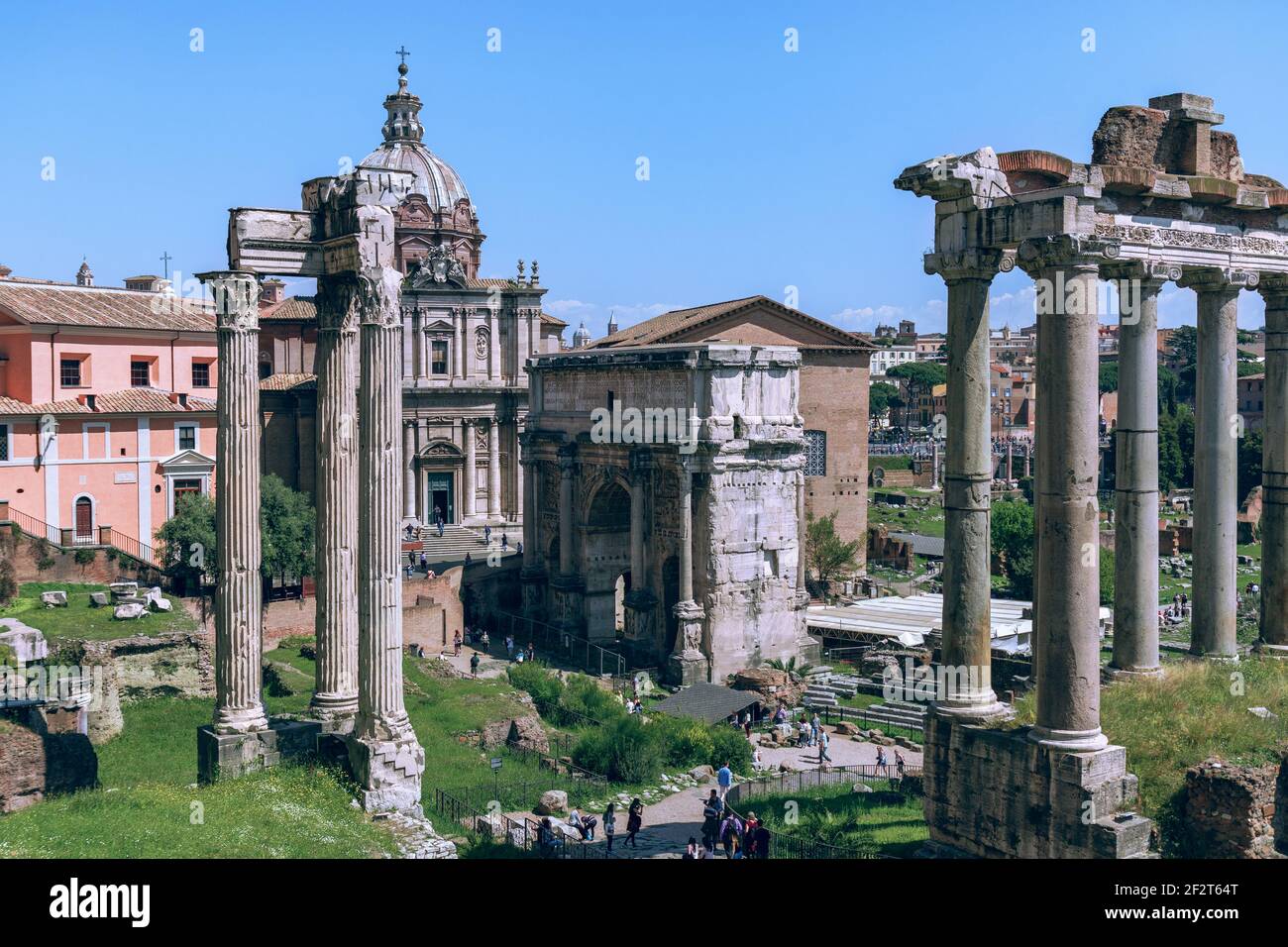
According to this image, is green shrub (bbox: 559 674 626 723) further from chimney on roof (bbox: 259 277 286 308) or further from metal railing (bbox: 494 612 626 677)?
chimney on roof (bbox: 259 277 286 308)

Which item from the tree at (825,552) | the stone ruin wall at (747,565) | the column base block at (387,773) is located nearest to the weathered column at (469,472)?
the tree at (825,552)

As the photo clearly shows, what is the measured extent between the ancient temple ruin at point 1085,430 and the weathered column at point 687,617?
20.5m

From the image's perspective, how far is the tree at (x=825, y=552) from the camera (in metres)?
53.1

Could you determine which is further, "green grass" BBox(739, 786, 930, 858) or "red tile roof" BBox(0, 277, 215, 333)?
"red tile roof" BBox(0, 277, 215, 333)

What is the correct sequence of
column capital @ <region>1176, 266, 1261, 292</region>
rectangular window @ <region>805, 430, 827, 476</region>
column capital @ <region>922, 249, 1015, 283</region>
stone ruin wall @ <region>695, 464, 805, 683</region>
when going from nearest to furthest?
column capital @ <region>922, 249, 1015, 283</region> < column capital @ <region>1176, 266, 1261, 292</region> < stone ruin wall @ <region>695, 464, 805, 683</region> < rectangular window @ <region>805, 430, 827, 476</region>

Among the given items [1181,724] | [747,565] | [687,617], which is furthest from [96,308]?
[1181,724]

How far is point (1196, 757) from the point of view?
15.5 metres

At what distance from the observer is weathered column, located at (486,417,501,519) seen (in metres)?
51.7

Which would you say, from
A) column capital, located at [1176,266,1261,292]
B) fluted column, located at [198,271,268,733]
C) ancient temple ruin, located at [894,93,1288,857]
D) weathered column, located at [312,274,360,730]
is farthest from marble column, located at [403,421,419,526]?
column capital, located at [1176,266,1261,292]

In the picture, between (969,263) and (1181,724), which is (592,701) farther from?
(969,263)

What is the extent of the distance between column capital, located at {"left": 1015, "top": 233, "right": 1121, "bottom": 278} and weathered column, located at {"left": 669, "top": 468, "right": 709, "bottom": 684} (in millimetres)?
24127

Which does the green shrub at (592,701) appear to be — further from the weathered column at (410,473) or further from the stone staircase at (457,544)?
the weathered column at (410,473)

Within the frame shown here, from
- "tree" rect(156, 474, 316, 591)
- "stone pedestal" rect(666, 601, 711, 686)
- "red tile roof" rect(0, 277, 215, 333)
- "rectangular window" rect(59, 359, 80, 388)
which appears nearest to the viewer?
"tree" rect(156, 474, 316, 591)
